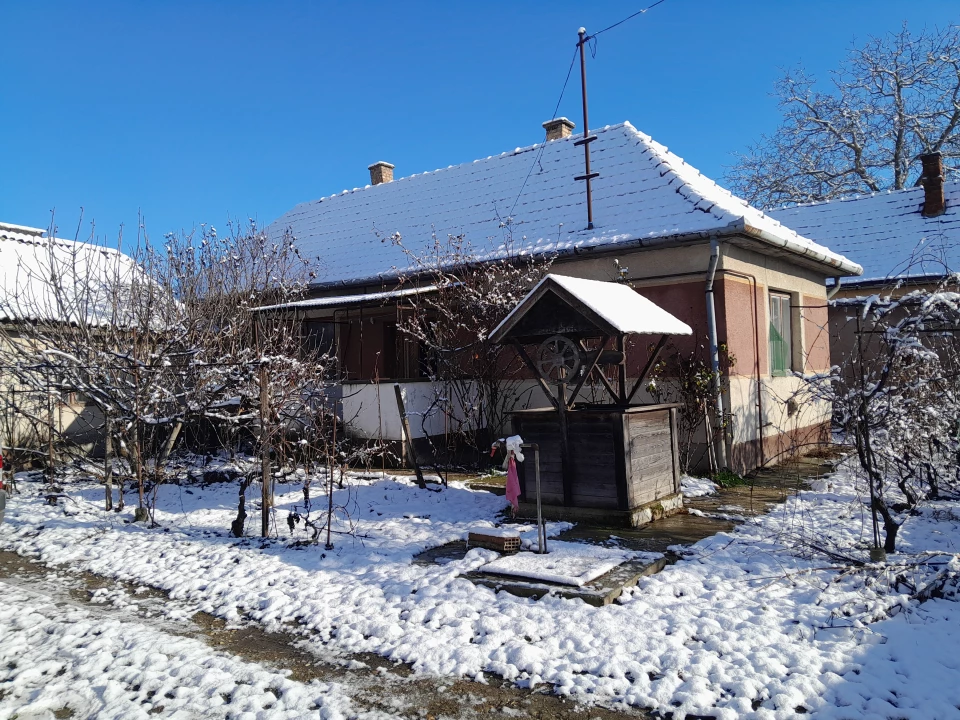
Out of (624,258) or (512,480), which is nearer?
(512,480)

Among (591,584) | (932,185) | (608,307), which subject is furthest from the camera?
(932,185)

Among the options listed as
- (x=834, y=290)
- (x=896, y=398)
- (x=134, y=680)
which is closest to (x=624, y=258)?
(x=834, y=290)

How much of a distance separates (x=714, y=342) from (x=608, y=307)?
391cm

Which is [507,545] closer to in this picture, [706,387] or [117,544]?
[117,544]

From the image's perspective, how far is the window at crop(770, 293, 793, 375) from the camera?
1276cm

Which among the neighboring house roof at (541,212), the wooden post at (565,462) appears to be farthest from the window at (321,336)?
the wooden post at (565,462)

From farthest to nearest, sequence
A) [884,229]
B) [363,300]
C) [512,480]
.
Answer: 1. [884,229]
2. [363,300]
3. [512,480]

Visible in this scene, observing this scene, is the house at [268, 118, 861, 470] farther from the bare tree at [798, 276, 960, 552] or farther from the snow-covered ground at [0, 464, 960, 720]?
the snow-covered ground at [0, 464, 960, 720]

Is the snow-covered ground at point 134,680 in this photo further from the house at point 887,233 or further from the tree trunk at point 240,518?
the house at point 887,233

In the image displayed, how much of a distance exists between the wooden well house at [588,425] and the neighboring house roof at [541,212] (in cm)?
384

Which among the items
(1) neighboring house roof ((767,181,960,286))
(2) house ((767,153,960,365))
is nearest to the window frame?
(2) house ((767,153,960,365))

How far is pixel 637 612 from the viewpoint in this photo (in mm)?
5000

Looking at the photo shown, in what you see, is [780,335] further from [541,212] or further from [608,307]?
[608,307]

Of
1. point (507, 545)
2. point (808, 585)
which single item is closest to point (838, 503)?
point (808, 585)
